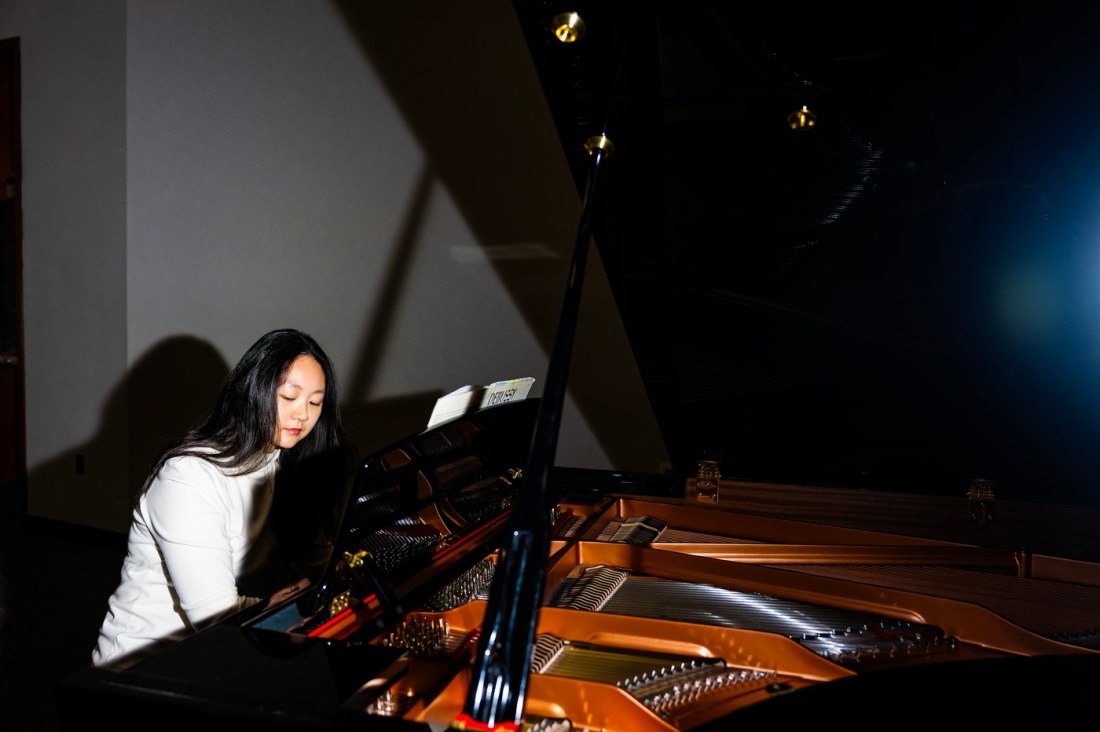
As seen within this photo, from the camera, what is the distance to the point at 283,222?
3.95 m

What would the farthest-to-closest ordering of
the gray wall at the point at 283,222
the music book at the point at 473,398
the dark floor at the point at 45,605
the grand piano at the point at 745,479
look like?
the gray wall at the point at 283,222, the dark floor at the point at 45,605, the music book at the point at 473,398, the grand piano at the point at 745,479

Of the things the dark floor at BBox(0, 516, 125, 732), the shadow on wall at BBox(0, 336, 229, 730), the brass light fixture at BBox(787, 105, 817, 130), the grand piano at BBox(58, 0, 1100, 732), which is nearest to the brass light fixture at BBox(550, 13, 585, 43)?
the grand piano at BBox(58, 0, 1100, 732)

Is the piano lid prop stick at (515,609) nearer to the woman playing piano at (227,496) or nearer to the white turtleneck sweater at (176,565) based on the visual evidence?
the woman playing piano at (227,496)

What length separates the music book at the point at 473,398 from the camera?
1.66 meters

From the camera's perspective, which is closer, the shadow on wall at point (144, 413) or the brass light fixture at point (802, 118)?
the brass light fixture at point (802, 118)

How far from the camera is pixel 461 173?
153 inches

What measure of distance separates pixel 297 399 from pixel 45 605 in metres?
2.18

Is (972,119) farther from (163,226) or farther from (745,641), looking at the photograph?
(163,226)

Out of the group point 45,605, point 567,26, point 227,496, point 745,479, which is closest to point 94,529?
point 45,605

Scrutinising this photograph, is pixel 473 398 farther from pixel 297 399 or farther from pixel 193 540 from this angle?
pixel 193 540

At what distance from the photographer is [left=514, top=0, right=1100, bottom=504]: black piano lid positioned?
1.59m

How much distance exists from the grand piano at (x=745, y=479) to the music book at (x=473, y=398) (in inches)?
2.5

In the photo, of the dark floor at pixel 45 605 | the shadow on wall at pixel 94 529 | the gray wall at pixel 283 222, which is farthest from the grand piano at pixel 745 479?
the shadow on wall at pixel 94 529

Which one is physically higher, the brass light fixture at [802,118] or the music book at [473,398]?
the brass light fixture at [802,118]
